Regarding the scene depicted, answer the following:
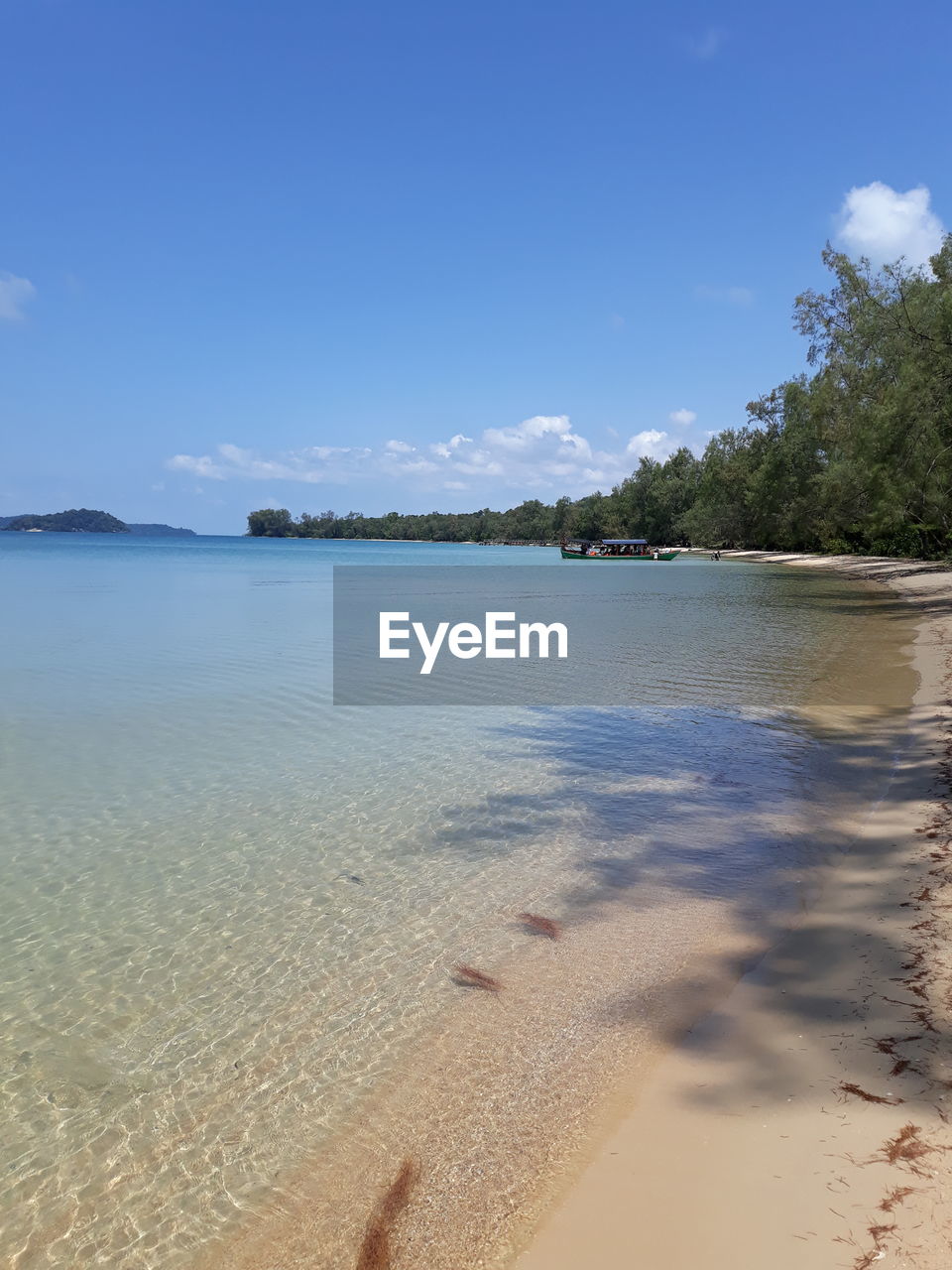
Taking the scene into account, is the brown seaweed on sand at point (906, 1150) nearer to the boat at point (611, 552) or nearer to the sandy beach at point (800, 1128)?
the sandy beach at point (800, 1128)

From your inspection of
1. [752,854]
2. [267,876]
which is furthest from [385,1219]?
[752,854]

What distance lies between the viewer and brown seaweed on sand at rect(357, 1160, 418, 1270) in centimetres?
306

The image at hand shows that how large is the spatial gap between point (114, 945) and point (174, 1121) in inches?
79.9

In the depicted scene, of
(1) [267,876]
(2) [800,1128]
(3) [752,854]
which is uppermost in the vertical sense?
(2) [800,1128]

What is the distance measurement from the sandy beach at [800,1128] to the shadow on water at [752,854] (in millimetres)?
20

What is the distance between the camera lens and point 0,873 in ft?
22.4

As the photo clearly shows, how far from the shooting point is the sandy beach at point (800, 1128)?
2.91 m

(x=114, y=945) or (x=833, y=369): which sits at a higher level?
(x=833, y=369)

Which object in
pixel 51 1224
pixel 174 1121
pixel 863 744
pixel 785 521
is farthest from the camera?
pixel 785 521

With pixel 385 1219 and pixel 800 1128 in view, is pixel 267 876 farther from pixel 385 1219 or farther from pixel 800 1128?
pixel 800 1128

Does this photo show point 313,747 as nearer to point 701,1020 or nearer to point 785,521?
point 701,1020

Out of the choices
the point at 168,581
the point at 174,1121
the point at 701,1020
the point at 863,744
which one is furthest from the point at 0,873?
the point at 168,581

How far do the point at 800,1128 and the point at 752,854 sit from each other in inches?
150

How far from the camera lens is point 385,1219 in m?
3.25
